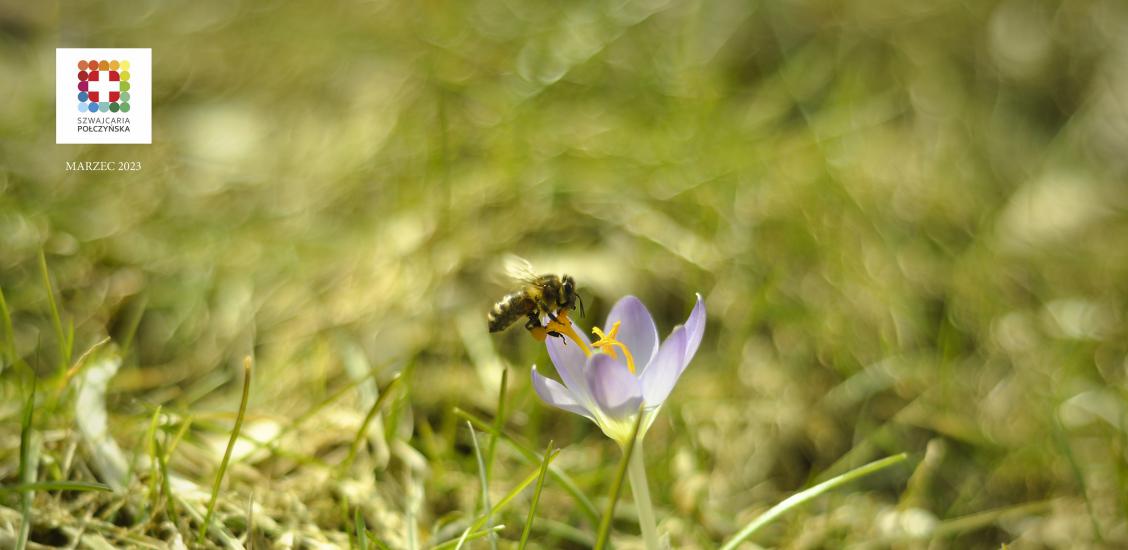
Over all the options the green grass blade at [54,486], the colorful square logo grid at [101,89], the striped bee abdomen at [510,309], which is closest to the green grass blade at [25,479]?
the green grass blade at [54,486]

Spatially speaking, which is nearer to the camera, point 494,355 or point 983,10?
point 494,355

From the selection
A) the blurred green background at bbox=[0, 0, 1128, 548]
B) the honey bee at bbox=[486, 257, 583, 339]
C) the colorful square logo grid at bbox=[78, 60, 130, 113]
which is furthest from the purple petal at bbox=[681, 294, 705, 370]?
the colorful square logo grid at bbox=[78, 60, 130, 113]

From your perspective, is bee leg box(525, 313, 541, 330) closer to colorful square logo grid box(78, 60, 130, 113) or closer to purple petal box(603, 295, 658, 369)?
purple petal box(603, 295, 658, 369)

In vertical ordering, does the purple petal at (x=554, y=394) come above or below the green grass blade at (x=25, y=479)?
above

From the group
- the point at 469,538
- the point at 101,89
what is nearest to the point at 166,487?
the point at 469,538

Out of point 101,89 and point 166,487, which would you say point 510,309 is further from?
point 101,89

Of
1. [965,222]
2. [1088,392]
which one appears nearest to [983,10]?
[965,222]

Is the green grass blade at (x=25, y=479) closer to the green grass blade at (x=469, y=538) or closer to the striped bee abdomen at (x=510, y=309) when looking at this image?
the green grass blade at (x=469, y=538)

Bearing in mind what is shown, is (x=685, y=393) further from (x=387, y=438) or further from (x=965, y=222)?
(x=965, y=222)
